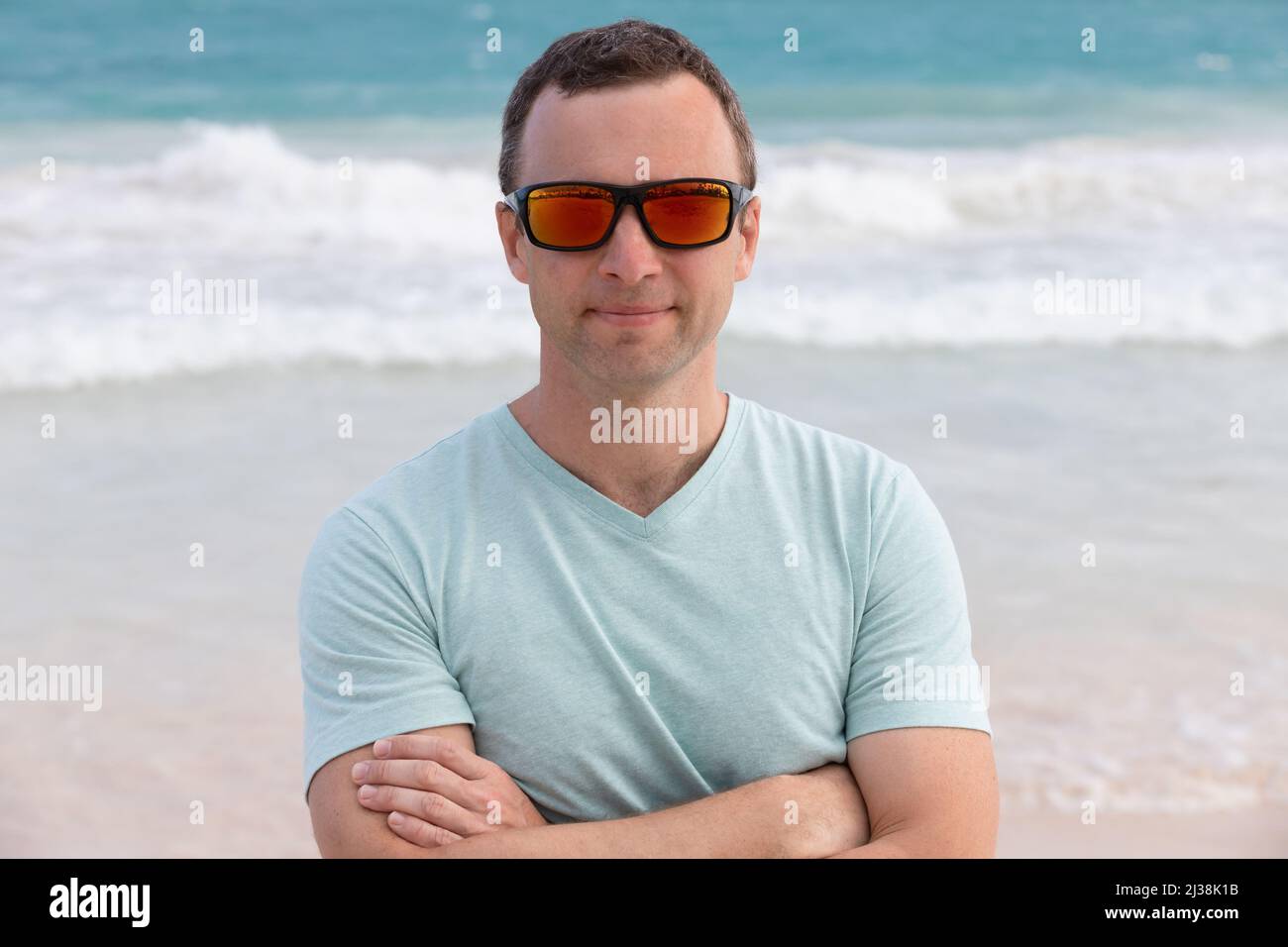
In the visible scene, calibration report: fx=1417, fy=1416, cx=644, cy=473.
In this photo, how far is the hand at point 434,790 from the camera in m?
2.37

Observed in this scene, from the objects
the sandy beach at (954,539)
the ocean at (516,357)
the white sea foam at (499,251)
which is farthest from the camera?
the white sea foam at (499,251)

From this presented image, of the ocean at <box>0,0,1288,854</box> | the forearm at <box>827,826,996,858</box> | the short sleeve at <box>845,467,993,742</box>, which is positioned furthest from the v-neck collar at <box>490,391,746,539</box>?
the ocean at <box>0,0,1288,854</box>

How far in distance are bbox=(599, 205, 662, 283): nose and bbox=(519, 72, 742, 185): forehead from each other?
69 mm

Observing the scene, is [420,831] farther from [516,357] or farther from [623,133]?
[516,357]

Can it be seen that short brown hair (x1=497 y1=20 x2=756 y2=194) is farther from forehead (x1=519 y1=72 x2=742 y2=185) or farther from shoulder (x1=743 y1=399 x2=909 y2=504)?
shoulder (x1=743 y1=399 x2=909 y2=504)

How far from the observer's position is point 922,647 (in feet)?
8.30

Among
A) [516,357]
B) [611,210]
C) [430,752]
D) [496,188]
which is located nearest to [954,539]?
[516,357]

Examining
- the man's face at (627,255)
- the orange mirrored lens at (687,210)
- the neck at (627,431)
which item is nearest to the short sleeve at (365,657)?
the neck at (627,431)

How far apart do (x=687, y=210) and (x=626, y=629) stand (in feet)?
2.45

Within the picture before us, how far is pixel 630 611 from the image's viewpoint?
252 cm

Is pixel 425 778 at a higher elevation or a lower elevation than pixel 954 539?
higher

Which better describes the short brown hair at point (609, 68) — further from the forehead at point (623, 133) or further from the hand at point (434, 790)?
the hand at point (434, 790)

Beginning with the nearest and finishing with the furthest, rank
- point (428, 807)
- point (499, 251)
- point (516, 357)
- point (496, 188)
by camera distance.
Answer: point (428, 807)
point (516, 357)
point (499, 251)
point (496, 188)

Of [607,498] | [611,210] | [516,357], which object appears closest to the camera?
[611,210]
